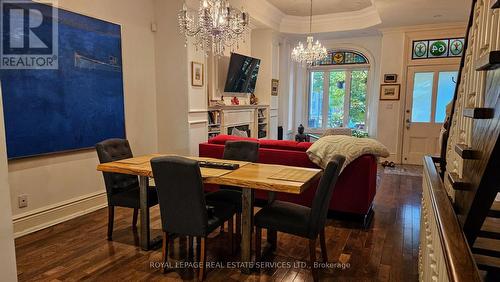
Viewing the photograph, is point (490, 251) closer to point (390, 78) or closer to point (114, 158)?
point (114, 158)

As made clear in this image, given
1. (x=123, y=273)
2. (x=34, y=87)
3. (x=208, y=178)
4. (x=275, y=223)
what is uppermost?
(x=34, y=87)

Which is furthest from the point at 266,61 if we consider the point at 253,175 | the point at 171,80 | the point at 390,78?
the point at 253,175

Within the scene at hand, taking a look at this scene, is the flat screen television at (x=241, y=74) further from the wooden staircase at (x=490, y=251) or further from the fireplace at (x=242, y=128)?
the wooden staircase at (x=490, y=251)

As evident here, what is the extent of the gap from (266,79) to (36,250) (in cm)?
555

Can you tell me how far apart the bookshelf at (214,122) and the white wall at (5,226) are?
365 cm

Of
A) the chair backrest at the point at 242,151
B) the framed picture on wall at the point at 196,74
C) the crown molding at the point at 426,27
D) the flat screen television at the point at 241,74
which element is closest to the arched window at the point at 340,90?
the crown molding at the point at 426,27

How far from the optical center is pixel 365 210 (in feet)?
11.5

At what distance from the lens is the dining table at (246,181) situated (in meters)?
2.37

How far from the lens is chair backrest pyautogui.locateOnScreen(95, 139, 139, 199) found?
9.89ft

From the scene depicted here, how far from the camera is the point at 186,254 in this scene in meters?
2.83

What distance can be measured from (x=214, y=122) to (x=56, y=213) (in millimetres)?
2751

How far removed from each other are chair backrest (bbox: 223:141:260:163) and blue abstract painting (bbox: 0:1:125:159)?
1.74m

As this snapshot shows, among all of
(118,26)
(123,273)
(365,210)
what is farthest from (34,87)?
(365,210)

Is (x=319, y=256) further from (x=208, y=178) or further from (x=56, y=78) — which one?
(x=56, y=78)
